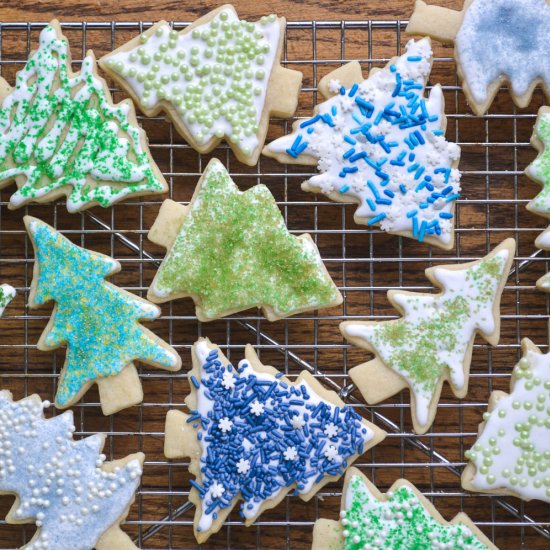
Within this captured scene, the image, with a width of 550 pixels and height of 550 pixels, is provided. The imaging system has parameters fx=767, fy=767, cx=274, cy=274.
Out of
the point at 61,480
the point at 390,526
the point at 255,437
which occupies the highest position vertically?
the point at 255,437

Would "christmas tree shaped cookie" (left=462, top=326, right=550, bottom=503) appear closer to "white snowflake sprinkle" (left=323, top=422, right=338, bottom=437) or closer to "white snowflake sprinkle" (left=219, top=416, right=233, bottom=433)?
"white snowflake sprinkle" (left=323, top=422, right=338, bottom=437)

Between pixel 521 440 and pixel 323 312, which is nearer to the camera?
pixel 521 440

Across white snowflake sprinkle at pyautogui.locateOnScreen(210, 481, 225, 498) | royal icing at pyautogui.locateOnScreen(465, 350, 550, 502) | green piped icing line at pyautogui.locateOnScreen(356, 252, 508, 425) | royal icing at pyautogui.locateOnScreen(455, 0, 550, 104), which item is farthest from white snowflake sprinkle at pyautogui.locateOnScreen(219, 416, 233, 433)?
royal icing at pyautogui.locateOnScreen(455, 0, 550, 104)

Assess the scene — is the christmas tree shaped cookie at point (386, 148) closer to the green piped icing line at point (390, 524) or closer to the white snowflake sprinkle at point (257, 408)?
the white snowflake sprinkle at point (257, 408)

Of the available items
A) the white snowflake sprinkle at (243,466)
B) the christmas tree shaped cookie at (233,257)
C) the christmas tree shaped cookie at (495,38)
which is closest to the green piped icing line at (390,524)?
the white snowflake sprinkle at (243,466)

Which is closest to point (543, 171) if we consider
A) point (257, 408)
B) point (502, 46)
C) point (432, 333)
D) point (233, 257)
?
point (502, 46)

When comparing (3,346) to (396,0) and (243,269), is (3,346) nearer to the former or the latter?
(243,269)

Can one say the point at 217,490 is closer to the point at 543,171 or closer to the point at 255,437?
the point at 255,437
